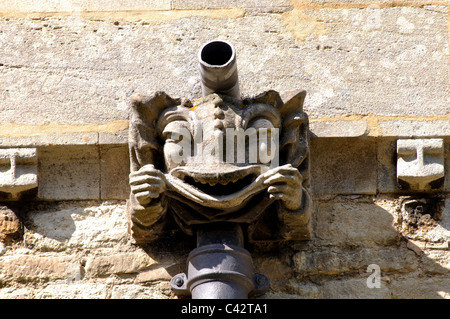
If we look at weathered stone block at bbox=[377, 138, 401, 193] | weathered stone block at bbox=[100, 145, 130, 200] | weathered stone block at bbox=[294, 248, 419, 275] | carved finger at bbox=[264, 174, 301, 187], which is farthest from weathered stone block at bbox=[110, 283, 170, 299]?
weathered stone block at bbox=[377, 138, 401, 193]

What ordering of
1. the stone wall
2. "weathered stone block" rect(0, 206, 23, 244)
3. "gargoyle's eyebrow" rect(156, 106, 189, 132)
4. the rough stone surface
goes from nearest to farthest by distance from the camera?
"gargoyle's eyebrow" rect(156, 106, 189, 132) → the stone wall → "weathered stone block" rect(0, 206, 23, 244) → the rough stone surface

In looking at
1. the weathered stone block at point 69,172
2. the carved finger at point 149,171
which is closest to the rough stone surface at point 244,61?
the weathered stone block at point 69,172

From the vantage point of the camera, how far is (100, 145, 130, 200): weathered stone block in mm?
4516

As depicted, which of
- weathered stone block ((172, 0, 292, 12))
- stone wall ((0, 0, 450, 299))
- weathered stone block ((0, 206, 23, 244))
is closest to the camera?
stone wall ((0, 0, 450, 299))

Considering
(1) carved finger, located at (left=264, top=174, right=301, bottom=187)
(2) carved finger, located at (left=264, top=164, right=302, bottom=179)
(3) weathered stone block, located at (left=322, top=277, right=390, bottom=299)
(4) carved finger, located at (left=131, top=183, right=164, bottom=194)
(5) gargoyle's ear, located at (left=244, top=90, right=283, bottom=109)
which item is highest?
(5) gargoyle's ear, located at (left=244, top=90, right=283, bottom=109)

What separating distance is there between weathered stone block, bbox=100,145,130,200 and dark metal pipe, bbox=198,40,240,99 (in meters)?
0.51

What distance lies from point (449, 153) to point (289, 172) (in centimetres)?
84

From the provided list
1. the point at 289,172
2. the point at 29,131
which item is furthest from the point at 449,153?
the point at 29,131

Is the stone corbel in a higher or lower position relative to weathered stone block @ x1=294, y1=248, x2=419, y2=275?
higher

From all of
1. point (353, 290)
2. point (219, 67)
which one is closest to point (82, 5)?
point (219, 67)

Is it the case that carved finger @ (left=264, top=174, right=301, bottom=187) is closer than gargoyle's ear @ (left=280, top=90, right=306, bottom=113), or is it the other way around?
carved finger @ (left=264, top=174, right=301, bottom=187)

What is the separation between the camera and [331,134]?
14.7ft

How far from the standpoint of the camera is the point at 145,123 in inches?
168

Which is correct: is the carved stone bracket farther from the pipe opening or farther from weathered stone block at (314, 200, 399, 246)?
weathered stone block at (314, 200, 399, 246)
